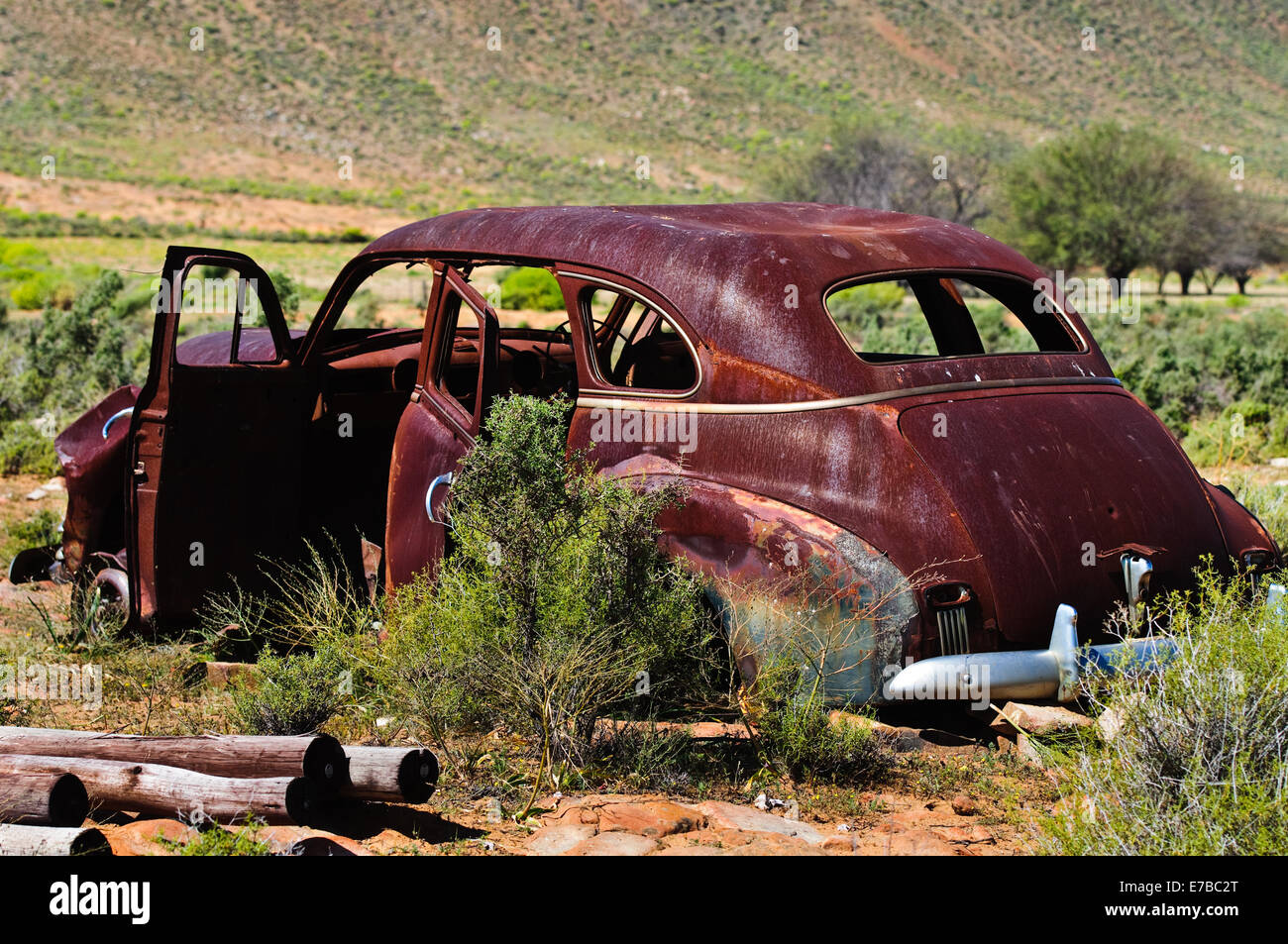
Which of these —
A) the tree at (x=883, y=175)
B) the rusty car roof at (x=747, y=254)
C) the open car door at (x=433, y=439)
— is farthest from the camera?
the tree at (x=883, y=175)

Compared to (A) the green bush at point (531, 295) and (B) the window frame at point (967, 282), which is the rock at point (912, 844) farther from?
(A) the green bush at point (531, 295)

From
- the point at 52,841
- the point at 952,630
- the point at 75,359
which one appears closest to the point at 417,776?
the point at 52,841

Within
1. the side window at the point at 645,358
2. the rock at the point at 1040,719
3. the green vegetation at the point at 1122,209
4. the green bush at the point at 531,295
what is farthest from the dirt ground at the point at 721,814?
the green vegetation at the point at 1122,209

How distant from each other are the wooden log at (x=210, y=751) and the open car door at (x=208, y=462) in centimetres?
149

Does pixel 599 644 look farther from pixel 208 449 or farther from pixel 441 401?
pixel 208 449

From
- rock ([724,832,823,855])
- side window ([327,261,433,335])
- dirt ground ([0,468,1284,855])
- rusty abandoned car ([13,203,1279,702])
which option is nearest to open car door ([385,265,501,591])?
rusty abandoned car ([13,203,1279,702])

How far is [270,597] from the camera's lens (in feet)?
19.2

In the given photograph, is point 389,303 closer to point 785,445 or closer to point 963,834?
point 785,445

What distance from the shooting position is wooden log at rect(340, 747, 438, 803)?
363 centimetres

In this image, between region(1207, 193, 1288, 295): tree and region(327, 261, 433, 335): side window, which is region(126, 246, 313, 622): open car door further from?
region(1207, 193, 1288, 295): tree

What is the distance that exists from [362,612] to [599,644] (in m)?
1.52

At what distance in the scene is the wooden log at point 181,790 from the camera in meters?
3.49

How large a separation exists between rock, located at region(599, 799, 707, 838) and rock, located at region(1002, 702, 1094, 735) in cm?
115

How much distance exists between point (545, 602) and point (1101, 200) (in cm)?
3762
